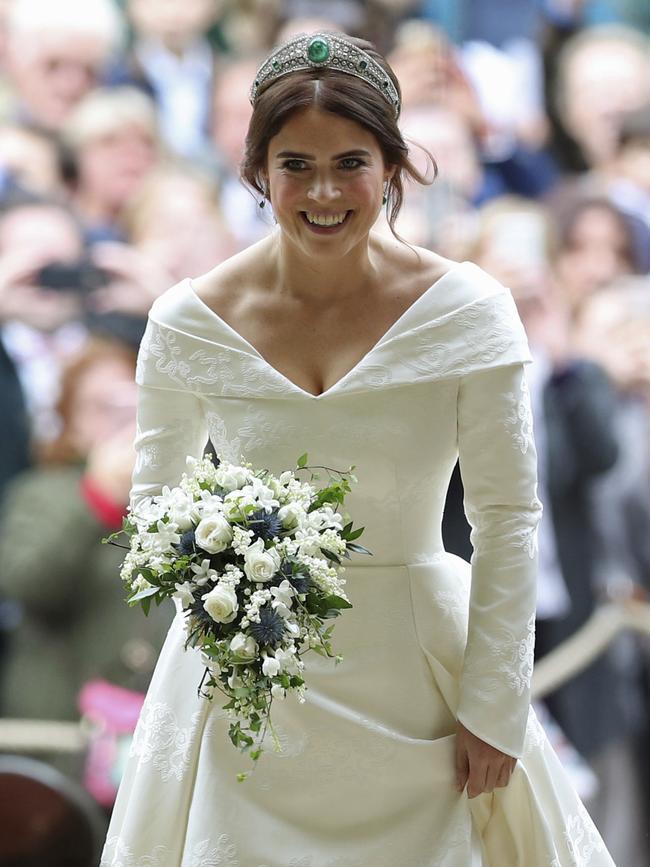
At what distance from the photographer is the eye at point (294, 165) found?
2.46 m

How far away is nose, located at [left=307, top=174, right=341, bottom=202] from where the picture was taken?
2.42 m

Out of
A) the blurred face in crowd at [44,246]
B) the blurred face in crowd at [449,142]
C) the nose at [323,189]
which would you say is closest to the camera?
the nose at [323,189]

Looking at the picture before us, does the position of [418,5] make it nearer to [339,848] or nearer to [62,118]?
[62,118]

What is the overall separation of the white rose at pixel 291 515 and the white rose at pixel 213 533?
0.28ft

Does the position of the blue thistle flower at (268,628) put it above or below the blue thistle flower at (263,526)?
below

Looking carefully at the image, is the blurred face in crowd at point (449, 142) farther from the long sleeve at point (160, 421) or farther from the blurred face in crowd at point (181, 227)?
the long sleeve at point (160, 421)

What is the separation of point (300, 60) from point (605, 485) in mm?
3925

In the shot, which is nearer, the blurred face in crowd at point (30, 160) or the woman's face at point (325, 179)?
the woman's face at point (325, 179)

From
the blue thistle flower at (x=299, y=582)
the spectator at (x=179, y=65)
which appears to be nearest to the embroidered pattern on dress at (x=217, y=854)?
the blue thistle flower at (x=299, y=582)

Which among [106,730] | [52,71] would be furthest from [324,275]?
[52,71]

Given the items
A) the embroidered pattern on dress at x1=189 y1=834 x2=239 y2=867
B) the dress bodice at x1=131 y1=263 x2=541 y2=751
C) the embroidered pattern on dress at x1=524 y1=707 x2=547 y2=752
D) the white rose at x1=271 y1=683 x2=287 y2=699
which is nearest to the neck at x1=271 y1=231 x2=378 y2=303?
the dress bodice at x1=131 y1=263 x2=541 y2=751

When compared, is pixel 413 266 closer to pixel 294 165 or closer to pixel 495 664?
pixel 294 165

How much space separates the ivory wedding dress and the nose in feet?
0.91

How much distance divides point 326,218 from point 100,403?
10.9ft
